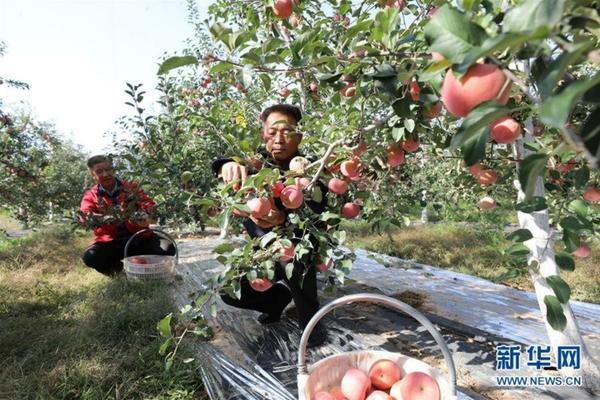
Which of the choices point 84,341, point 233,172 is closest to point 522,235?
point 233,172

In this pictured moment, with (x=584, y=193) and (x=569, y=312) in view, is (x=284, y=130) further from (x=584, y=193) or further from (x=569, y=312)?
(x=569, y=312)

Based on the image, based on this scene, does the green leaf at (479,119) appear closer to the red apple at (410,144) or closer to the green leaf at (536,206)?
the green leaf at (536,206)

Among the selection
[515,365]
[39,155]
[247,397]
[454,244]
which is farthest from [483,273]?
[39,155]

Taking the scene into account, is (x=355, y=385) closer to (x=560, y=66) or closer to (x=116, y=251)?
(x=560, y=66)

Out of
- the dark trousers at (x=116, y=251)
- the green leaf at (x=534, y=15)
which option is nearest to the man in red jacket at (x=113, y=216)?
the dark trousers at (x=116, y=251)

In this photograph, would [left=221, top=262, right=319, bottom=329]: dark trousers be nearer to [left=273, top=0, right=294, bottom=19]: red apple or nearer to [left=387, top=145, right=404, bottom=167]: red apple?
[left=387, top=145, right=404, bottom=167]: red apple

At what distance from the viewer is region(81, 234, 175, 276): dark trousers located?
3156mm

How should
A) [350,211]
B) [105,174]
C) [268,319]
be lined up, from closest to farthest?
[350,211] → [268,319] → [105,174]

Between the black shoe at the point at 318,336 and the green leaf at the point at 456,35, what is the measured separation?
5.26ft

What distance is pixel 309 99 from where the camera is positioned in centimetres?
199

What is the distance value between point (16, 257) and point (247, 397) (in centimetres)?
368

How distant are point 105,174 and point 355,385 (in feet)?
8.39

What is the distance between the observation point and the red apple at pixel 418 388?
106 cm

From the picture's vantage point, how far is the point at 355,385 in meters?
1.13
